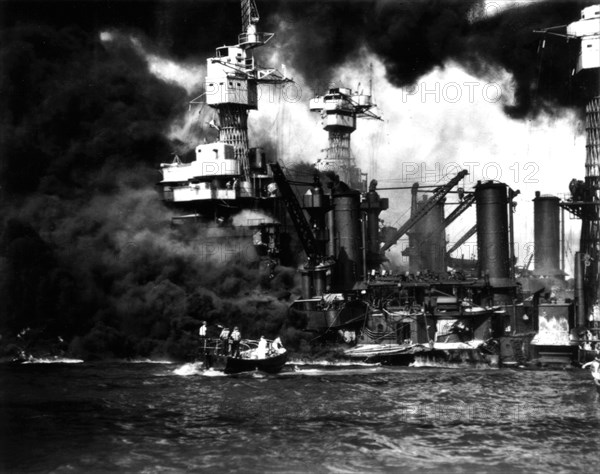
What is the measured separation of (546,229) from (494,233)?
13494 mm

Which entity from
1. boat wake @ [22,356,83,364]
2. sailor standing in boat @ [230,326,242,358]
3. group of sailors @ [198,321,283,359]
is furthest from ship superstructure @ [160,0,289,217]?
sailor standing in boat @ [230,326,242,358]

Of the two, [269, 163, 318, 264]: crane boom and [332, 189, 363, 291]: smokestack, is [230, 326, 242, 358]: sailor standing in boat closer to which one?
[269, 163, 318, 264]: crane boom

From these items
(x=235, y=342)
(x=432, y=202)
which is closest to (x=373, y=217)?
(x=432, y=202)

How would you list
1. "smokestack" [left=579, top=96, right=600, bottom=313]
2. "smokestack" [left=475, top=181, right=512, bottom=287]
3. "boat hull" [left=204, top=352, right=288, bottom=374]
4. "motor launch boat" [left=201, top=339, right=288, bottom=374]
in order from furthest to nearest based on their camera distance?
"smokestack" [left=475, top=181, right=512, bottom=287] < "smokestack" [left=579, top=96, right=600, bottom=313] < "motor launch boat" [left=201, top=339, right=288, bottom=374] < "boat hull" [left=204, top=352, right=288, bottom=374]

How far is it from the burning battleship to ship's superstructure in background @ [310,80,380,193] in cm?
1174

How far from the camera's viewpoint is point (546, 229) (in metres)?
84.6

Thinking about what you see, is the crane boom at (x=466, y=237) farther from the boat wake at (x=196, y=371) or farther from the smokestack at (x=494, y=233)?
the boat wake at (x=196, y=371)

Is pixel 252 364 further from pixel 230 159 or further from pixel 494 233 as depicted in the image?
pixel 230 159

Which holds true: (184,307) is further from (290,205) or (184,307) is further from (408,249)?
(408,249)

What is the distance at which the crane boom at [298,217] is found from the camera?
7681 cm

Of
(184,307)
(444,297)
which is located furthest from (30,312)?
(444,297)

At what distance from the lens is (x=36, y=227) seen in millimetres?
85875

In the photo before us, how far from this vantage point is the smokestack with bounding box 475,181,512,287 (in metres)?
72.8

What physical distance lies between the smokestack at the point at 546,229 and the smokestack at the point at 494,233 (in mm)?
11750
